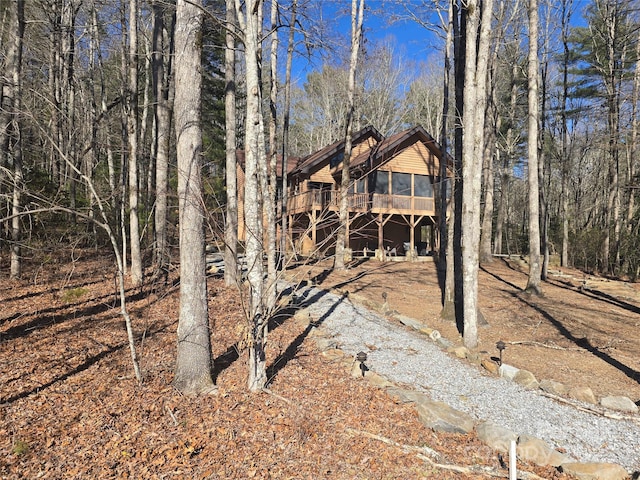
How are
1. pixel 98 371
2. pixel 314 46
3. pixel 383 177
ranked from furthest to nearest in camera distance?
pixel 383 177
pixel 314 46
pixel 98 371

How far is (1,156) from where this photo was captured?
7.62 meters

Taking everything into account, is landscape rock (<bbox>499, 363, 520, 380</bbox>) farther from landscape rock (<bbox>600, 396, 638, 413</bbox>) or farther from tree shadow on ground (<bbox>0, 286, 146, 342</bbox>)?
tree shadow on ground (<bbox>0, 286, 146, 342</bbox>)

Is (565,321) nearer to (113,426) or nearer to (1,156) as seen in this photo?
(113,426)

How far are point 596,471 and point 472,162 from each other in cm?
543

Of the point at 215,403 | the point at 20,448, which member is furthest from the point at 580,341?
the point at 20,448

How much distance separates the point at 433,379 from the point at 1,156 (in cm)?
889

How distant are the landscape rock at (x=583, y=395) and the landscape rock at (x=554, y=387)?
87mm

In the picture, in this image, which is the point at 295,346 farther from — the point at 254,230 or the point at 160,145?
the point at 160,145

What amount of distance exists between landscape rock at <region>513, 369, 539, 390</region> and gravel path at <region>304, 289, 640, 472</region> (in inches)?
6.9

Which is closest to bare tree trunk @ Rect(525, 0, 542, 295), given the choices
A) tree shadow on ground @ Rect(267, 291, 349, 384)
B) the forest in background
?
the forest in background

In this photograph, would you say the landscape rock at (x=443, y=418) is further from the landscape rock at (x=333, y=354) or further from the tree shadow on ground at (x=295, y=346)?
the tree shadow on ground at (x=295, y=346)

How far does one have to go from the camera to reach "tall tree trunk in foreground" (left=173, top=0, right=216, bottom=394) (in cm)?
485

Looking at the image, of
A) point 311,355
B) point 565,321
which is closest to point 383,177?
point 565,321

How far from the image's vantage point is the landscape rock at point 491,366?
637 cm
